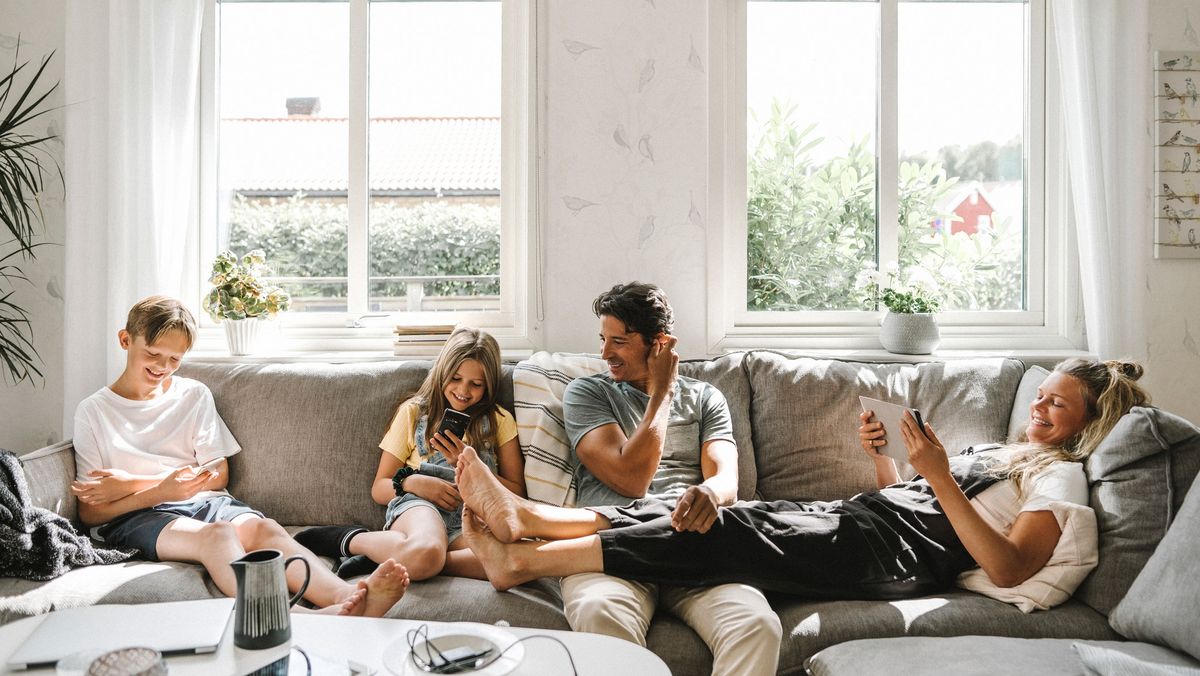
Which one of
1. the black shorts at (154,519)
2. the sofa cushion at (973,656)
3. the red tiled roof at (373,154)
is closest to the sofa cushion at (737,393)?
the sofa cushion at (973,656)

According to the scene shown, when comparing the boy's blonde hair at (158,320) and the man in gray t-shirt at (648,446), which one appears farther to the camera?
the boy's blonde hair at (158,320)

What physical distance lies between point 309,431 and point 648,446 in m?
1.00

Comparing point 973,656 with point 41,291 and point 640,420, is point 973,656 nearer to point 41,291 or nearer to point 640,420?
point 640,420

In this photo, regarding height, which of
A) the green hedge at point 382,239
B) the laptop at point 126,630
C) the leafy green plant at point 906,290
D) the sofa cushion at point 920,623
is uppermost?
the green hedge at point 382,239

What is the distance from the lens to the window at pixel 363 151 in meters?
3.02

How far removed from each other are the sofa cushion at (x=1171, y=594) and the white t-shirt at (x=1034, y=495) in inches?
8.1

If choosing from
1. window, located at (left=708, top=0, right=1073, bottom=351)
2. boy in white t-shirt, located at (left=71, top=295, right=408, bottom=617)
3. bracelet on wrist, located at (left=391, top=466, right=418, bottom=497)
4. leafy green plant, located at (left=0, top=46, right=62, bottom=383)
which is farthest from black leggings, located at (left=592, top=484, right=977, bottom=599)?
leafy green plant, located at (left=0, top=46, right=62, bottom=383)

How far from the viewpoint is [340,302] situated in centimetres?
305

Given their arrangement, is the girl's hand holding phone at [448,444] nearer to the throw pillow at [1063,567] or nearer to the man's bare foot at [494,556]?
the man's bare foot at [494,556]

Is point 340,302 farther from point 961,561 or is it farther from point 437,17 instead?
point 961,561

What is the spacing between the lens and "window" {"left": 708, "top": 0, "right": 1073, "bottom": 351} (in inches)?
117

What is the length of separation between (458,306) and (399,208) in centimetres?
42

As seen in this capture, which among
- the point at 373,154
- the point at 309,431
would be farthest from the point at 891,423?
the point at 373,154

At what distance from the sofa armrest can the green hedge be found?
105 centimetres
